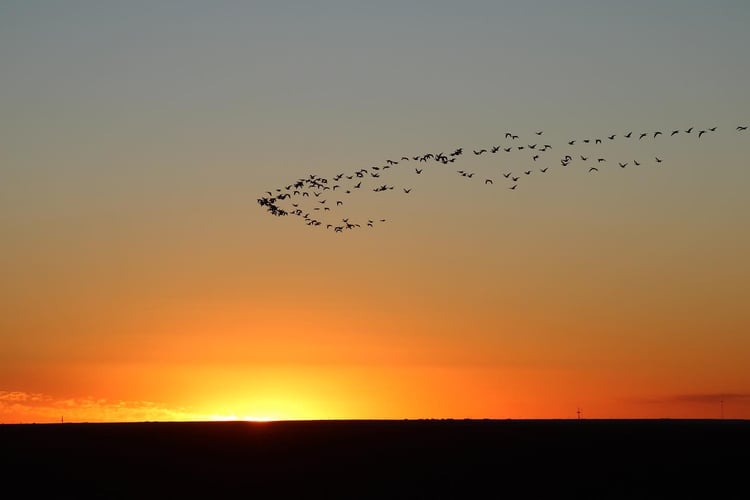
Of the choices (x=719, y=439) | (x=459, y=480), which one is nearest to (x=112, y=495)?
(x=459, y=480)

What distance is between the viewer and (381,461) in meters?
92.8

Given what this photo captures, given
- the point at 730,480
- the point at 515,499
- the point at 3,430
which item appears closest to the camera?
the point at 515,499

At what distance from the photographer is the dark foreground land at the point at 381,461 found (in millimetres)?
83062

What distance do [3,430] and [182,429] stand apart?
1506 cm

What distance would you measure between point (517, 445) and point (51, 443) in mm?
36560

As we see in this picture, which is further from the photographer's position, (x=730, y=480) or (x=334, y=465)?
(x=334, y=465)

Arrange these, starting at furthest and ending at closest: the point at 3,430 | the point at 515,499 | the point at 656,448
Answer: the point at 3,430 → the point at 656,448 → the point at 515,499

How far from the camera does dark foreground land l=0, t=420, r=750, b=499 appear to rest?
83062 millimetres

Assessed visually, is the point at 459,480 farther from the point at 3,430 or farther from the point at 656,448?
the point at 3,430

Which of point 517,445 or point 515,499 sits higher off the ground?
point 517,445

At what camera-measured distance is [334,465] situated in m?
91.3

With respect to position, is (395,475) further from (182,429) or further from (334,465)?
(182,429)

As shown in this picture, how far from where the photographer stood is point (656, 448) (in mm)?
97188

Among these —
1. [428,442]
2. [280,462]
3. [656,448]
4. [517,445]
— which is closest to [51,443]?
[280,462]
